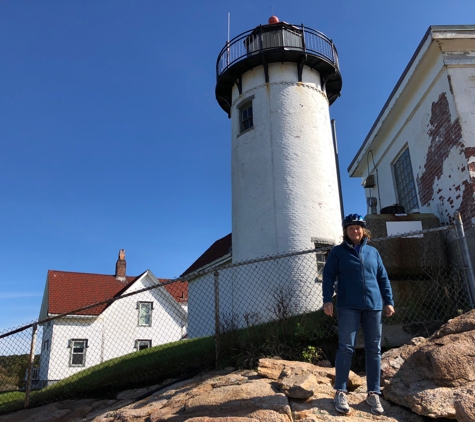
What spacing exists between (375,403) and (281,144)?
31.2 feet

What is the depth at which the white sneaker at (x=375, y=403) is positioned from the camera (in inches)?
164

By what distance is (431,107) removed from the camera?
32.6ft

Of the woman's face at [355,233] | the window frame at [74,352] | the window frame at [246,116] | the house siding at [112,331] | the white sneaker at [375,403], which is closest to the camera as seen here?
the white sneaker at [375,403]

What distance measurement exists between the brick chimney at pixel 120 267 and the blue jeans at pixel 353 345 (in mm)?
27183

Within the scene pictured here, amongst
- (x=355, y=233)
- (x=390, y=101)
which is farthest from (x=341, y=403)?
(x=390, y=101)

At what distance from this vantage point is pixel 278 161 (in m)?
12.8

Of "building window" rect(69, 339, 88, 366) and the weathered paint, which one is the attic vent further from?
"building window" rect(69, 339, 88, 366)

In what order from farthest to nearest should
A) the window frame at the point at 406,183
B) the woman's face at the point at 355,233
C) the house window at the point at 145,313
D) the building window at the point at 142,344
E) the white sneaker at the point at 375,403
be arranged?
the house window at the point at 145,313 < the building window at the point at 142,344 < the window frame at the point at 406,183 < the woman's face at the point at 355,233 < the white sneaker at the point at 375,403

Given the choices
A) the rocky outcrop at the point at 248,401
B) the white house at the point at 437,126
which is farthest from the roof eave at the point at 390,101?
the rocky outcrop at the point at 248,401

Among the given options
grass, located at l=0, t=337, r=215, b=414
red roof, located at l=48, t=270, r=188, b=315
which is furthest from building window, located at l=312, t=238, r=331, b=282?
red roof, located at l=48, t=270, r=188, b=315

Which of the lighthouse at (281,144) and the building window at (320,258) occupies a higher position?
the lighthouse at (281,144)

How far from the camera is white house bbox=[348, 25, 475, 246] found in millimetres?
8656

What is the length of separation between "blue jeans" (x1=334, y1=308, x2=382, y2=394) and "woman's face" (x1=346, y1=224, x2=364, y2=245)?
72 cm

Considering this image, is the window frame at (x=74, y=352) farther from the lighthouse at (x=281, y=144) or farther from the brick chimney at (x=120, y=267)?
the lighthouse at (x=281, y=144)
